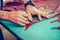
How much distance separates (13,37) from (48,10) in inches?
13.6

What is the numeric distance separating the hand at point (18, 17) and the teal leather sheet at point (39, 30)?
30 millimetres

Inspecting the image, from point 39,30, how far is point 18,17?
0.18 metres

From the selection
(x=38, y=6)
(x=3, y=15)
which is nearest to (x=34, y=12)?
(x=38, y=6)

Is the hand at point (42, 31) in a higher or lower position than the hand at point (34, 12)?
lower

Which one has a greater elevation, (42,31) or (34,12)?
(34,12)

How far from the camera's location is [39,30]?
→ 1.13 meters

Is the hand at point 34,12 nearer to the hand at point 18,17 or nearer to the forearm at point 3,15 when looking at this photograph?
the hand at point 18,17

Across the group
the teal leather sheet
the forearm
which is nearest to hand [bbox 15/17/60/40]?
the teal leather sheet

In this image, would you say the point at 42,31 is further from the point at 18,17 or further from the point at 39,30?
the point at 18,17

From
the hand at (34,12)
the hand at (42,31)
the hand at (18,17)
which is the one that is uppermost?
the hand at (34,12)

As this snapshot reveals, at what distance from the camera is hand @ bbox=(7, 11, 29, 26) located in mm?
1145

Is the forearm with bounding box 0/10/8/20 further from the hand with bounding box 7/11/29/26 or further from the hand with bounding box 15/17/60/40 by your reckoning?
the hand with bounding box 15/17/60/40

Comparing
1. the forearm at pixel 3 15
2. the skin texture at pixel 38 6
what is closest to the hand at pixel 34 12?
the skin texture at pixel 38 6

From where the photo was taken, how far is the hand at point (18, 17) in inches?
45.1
